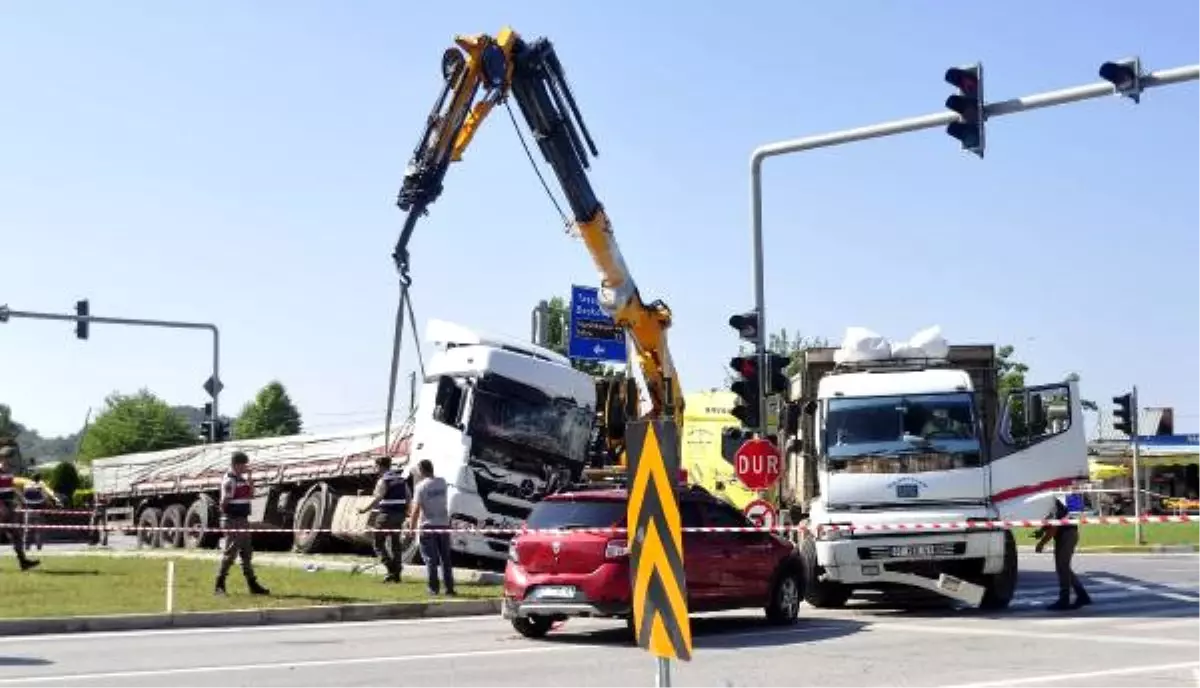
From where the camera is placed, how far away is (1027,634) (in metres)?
14.4

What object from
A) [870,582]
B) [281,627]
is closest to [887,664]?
[870,582]

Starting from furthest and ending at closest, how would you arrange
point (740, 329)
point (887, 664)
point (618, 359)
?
point (618, 359) < point (740, 329) < point (887, 664)

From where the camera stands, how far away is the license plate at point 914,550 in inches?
670

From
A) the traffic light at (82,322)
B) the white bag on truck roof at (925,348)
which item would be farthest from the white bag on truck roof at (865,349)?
the traffic light at (82,322)

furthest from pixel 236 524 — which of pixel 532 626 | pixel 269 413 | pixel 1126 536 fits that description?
pixel 269 413

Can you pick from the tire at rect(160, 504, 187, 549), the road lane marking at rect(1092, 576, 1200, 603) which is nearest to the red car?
the road lane marking at rect(1092, 576, 1200, 603)

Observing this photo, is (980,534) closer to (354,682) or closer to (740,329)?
(740,329)

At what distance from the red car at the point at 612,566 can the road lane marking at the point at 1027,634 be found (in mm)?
1191

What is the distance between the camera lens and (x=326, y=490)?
27.8 meters

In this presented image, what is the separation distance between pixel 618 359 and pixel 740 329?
30.8 ft

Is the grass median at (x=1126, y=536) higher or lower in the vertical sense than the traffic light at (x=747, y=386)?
lower

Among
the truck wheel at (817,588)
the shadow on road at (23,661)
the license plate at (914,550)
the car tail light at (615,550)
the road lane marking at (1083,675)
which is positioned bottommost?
the road lane marking at (1083,675)

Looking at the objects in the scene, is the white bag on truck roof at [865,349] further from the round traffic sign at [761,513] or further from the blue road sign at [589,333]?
the blue road sign at [589,333]

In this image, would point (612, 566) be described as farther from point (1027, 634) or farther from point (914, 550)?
point (914, 550)
